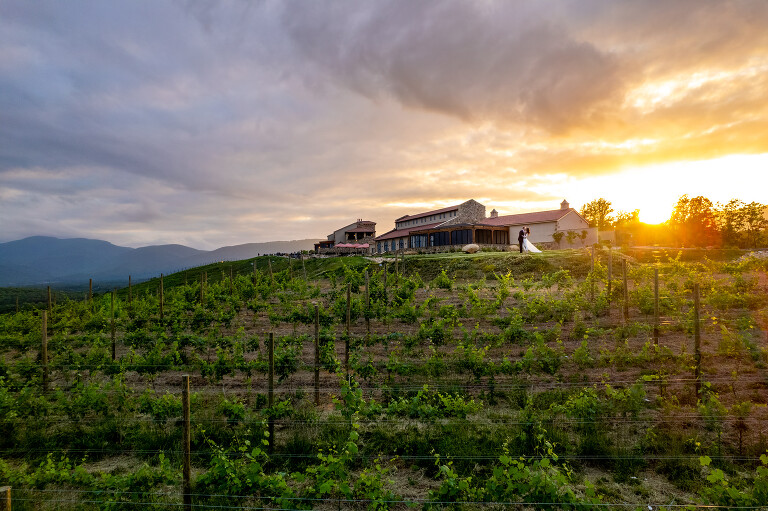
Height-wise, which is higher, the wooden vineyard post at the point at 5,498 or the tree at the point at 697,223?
the tree at the point at 697,223

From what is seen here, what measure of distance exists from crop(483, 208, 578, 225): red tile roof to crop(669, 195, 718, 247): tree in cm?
2012

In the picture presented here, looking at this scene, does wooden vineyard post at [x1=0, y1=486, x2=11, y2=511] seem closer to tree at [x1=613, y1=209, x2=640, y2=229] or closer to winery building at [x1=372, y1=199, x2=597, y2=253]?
winery building at [x1=372, y1=199, x2=597, y2=253]

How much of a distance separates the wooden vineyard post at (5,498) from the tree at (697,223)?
62268 millimetres

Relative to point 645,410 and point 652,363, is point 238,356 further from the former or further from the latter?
point 652,363

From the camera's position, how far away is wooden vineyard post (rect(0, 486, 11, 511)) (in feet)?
10.1

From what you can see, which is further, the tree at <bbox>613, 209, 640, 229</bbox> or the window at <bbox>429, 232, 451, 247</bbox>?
the tree at <bbox>613, 209, 640, 229</bbox>

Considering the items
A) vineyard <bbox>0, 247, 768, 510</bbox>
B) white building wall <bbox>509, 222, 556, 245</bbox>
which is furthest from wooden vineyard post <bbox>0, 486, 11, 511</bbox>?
white building wall <bbox>509, 222, 556, 245</bbox>

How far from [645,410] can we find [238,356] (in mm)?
9312

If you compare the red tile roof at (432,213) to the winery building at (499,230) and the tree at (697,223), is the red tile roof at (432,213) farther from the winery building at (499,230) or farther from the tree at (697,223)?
the tree at (697,223)

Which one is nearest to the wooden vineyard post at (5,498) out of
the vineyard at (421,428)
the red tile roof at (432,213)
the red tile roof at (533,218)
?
the vineyard at (421,428)

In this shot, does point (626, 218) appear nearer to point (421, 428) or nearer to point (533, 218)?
point (533, 218)

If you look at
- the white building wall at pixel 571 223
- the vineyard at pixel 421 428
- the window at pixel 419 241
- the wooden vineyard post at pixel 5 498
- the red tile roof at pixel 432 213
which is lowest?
the vineyard at pixel 421 428

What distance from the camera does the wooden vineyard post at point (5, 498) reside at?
3.09 metres

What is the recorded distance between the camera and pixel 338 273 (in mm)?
32875
